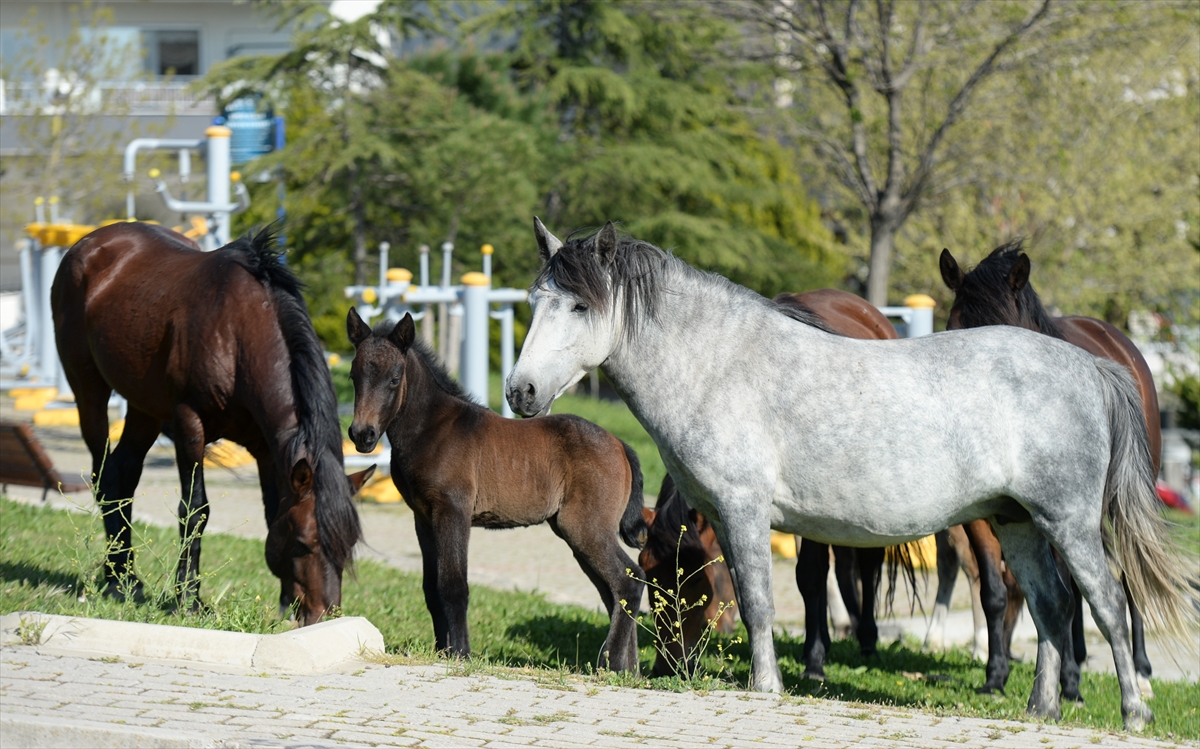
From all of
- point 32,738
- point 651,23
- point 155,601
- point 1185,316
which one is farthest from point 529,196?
point 32,738

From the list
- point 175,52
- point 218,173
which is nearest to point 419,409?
point 218,173

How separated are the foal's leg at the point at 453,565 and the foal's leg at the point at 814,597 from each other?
195cm

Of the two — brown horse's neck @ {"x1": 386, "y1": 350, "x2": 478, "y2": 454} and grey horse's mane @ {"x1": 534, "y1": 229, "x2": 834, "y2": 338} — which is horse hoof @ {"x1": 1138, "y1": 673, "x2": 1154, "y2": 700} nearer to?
grey horse's mane @ {"x1": 534, "y1": 229, "x2": 834, "y2": 338}

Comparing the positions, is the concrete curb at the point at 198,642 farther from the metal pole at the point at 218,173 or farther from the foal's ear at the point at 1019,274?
the metal pole at the point at 218,173

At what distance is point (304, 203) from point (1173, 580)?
2012cm

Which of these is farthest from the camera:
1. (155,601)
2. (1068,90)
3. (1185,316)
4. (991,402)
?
(1185,316)

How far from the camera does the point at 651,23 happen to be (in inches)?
1048

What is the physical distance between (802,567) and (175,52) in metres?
32.7

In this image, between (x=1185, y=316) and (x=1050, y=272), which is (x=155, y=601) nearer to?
(x=1050, y=272)

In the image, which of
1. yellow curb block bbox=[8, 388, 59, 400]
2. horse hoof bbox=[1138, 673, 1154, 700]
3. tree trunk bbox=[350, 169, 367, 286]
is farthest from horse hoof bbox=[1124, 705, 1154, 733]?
tree trunk bbox=[350, 169, 367, 286]

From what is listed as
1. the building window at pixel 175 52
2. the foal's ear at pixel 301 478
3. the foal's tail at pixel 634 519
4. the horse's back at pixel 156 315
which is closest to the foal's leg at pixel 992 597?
the foal's tail at pixel 634 519

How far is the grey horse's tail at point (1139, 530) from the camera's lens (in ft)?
16.8

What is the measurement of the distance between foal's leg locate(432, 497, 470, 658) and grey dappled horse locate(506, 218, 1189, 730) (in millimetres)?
1174

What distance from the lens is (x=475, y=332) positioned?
1345 cm
